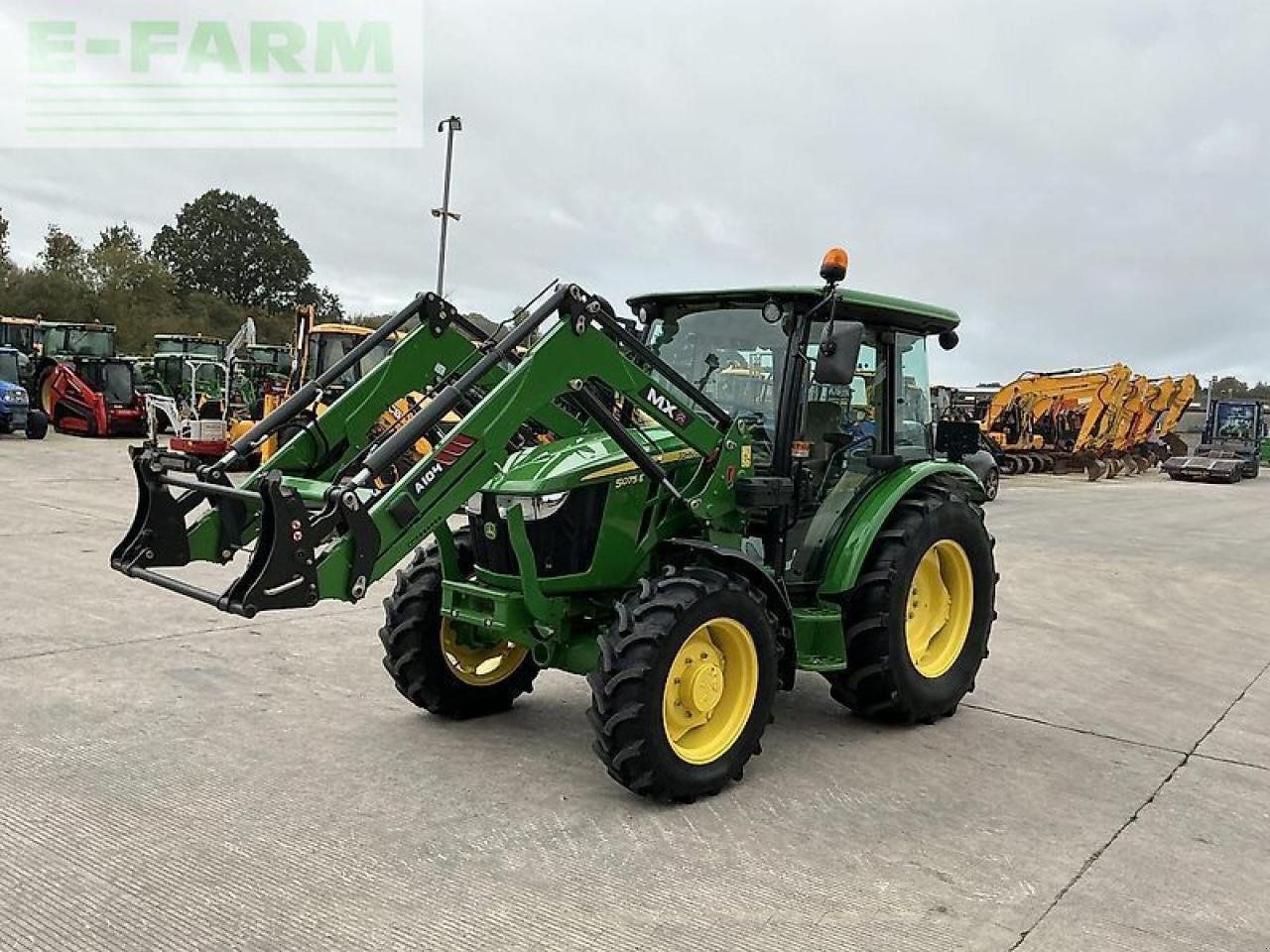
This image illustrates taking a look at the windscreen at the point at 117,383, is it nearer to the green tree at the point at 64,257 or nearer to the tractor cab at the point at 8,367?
the tractor cab at the point at 8,367

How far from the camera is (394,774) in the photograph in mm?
4402

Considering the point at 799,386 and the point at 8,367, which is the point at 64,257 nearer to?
the point at 8,367

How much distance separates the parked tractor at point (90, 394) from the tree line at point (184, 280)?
23.0 m

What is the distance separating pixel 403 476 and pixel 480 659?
149 centimetres

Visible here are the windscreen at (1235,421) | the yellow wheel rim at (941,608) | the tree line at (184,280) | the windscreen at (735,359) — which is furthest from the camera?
the tree line at (184,280)

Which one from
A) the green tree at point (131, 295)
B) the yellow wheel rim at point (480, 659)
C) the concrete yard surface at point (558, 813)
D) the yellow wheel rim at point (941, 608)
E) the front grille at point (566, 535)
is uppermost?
the green tree at point (131, 295)

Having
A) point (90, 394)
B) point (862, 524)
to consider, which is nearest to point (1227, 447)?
point (90, 394)

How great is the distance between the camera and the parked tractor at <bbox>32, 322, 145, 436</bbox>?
23.6 metres

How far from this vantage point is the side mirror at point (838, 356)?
4430mm

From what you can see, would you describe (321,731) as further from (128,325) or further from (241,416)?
(128,325)

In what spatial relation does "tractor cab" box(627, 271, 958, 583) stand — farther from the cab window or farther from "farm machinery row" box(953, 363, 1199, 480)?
"farm machinery row" box(953, 363, 1199, 480)

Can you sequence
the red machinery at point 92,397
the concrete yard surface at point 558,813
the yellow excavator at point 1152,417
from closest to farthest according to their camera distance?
the concrete yard surface at point 558,813 < the red machinery at point 92,397 < the yellow excavator at point 1152,417

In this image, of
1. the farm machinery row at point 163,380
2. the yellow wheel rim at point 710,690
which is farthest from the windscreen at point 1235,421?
the yellow wheel rim at point 710,690

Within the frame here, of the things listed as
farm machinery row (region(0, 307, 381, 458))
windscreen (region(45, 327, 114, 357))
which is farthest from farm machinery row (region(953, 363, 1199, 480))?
windscreen (region(45, 327, 114, 357))
